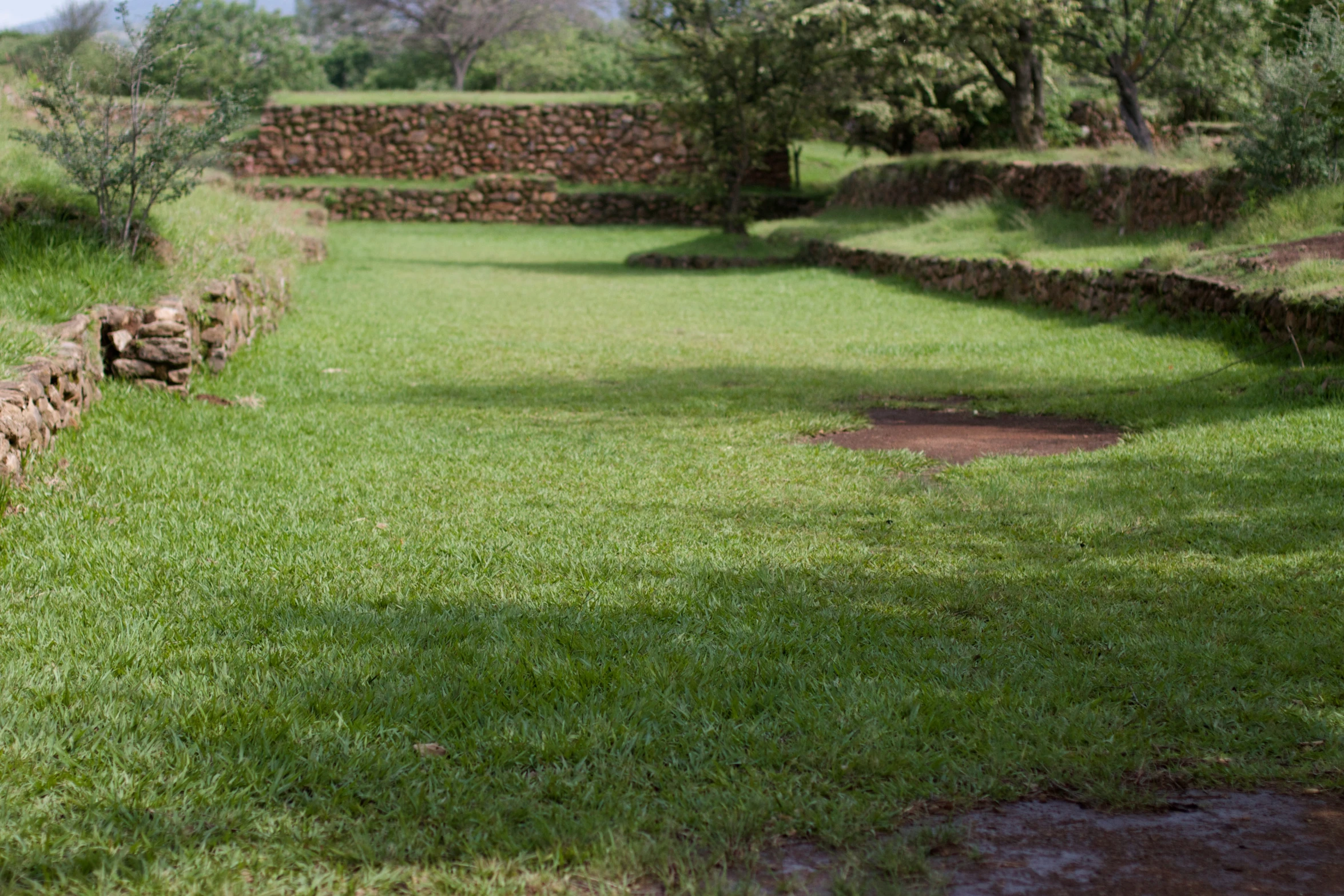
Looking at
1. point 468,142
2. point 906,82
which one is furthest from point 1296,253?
point 468,142

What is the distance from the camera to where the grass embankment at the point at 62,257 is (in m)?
7.34

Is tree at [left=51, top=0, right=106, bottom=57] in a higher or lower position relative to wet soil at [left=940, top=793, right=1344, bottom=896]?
higher

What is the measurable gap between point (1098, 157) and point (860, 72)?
6562 millimetres

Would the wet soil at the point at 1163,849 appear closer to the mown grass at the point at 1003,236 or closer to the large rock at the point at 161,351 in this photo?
the large rock at the point at 161,351

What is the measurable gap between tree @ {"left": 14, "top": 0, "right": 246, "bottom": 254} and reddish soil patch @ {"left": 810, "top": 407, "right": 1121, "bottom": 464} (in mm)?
5688

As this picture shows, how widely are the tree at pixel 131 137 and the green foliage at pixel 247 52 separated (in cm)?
2233

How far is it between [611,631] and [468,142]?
3147 cm

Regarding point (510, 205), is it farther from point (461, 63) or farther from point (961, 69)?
point (461, 63)

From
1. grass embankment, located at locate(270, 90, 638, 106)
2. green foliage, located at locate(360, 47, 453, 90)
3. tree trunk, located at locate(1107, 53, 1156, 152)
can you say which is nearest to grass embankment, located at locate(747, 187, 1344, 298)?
tree trunk, located at locate(1107, 53, 1156, 152)

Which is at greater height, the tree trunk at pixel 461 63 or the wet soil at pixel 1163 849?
the tree trunk at pixel 461 63

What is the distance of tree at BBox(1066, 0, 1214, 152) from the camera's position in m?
19.8

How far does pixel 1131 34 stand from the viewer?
20891 mm

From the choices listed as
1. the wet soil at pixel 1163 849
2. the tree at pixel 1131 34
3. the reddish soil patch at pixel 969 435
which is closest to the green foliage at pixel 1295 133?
the reddish soil patch at pixel 969 435

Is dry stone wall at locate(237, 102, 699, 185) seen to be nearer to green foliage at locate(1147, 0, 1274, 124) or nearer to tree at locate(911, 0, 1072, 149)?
green foliage at locate(1147, 0, 1274, 124)
